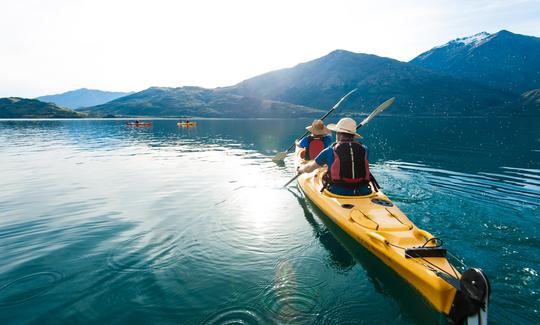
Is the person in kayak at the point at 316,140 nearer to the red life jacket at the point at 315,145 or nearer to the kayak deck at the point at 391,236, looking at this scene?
the red life jacket at the point at 315,145

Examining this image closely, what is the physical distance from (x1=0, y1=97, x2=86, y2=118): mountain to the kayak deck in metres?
193

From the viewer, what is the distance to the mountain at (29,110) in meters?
163

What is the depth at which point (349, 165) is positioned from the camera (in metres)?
10.0

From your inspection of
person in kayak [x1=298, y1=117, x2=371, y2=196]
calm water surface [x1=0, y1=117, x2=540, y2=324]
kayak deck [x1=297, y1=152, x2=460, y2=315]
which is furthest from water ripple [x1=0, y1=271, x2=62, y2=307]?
person in kayak [x1=298, y1=117, x2=371, y2=196]

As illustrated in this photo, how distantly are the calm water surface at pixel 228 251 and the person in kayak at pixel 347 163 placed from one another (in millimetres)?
1554

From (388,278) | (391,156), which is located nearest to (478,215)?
(388,278)

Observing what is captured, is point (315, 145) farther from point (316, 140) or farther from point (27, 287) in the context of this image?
point (27, 287)

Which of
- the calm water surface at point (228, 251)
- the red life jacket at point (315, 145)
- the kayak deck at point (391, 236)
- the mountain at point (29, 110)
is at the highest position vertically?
the mountain at point (29, 110)

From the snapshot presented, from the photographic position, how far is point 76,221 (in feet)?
37.1

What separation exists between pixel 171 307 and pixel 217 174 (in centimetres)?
1390

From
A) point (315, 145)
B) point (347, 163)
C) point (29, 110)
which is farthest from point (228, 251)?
point (29, 110)

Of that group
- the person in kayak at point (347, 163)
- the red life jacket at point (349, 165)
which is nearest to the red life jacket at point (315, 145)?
the person in kayak at point (347, 163)

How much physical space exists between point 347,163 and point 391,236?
3.23 meters

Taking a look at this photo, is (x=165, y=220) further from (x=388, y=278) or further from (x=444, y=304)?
(x=444, y=304)
